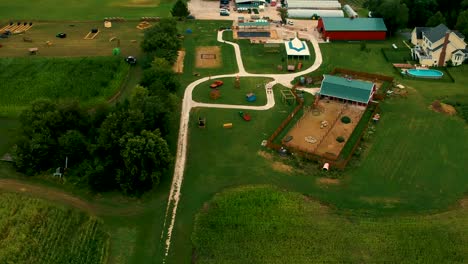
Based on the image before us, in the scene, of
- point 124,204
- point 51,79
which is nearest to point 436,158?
point 124,204

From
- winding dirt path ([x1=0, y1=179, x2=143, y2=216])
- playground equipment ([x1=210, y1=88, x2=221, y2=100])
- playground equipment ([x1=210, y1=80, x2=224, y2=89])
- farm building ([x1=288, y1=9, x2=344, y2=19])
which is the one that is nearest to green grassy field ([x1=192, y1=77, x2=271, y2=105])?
playground equipment ([x1=210, y1=88, x2=221, y2=100])

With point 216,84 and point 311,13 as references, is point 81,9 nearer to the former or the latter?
point 216,84

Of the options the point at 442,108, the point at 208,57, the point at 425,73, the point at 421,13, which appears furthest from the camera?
the point at 421,13

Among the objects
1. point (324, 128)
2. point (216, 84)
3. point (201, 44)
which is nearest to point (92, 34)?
point (201, 44)

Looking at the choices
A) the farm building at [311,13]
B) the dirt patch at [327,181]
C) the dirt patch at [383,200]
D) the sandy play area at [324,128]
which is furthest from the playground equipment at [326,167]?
the farm building at [311,13]

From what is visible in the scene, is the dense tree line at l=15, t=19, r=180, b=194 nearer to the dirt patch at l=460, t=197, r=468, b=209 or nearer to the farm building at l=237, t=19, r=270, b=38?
the dirt patch at l=460, t=197, r=468, b=209

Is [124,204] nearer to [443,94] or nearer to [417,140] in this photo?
[417,140]
